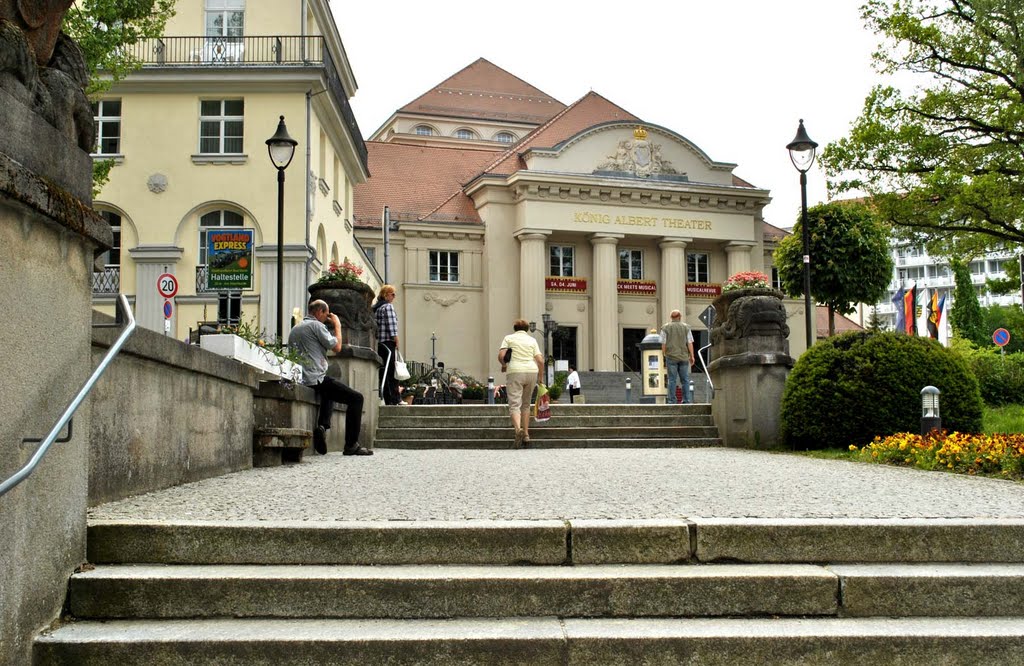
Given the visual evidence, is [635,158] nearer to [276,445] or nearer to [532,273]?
[532,273]

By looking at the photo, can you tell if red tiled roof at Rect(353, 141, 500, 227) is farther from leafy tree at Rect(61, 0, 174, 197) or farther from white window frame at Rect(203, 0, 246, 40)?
leafy tree at Rect(61, 0, 174, 197)

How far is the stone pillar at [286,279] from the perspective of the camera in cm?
2955

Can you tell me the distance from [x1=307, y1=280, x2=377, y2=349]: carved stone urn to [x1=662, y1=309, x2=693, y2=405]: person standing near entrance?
675 centimetres

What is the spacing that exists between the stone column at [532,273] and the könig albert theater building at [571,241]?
6 cm

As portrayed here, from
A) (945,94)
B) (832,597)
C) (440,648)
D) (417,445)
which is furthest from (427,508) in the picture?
(945,94)

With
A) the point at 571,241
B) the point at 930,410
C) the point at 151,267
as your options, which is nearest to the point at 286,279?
the point at 151,267

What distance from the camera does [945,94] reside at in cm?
2600

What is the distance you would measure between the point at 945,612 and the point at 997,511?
5.40ft

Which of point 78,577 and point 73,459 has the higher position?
point 73,459

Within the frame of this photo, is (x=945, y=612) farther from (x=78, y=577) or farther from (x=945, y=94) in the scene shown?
(x=945, y=94)

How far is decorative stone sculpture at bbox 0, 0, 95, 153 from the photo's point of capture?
159 inches

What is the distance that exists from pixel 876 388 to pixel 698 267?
42.2 metres

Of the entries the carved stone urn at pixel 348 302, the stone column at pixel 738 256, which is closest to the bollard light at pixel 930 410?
the carved stone urn at pixel 348 302

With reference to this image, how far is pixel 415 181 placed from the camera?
55344 mm
